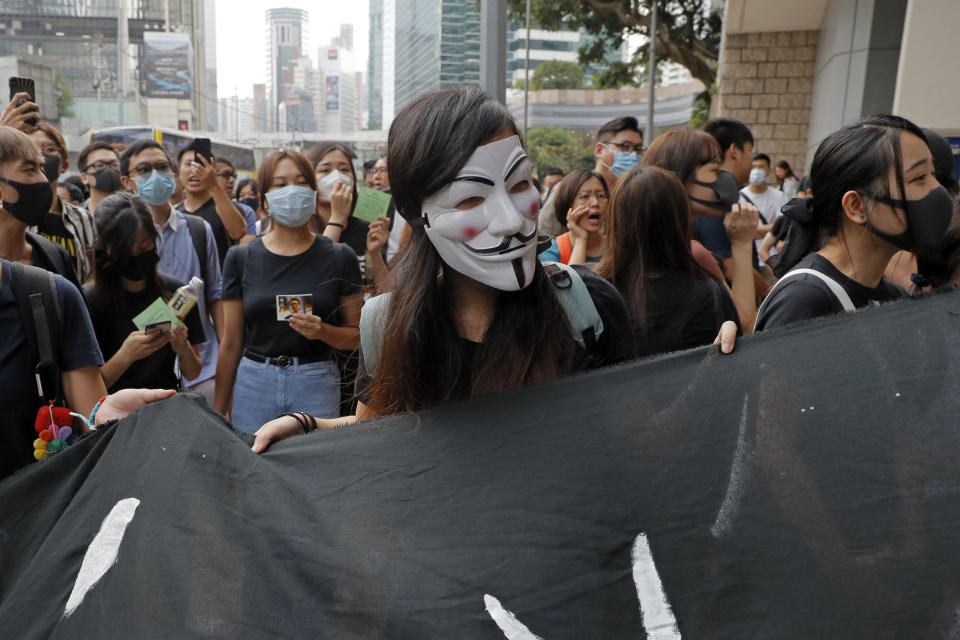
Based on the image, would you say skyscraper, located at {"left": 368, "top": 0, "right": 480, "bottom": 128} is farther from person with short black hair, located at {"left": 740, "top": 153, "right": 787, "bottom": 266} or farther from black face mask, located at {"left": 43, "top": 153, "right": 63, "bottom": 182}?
person with short black hair, located at {"left": 740, "top": 153, "right": 787, "bottom": 266}

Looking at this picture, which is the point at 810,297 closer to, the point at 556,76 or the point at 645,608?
the point at 645,608

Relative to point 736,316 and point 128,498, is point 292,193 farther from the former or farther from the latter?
point 128,498

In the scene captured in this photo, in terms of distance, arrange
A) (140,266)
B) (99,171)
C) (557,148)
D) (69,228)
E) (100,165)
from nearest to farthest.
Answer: (140,266) < (69,228) < (99,171) < (100,165) < (557,148)

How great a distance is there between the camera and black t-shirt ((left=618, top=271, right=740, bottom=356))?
130 inches

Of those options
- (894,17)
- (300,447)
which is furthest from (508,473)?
(894,17)

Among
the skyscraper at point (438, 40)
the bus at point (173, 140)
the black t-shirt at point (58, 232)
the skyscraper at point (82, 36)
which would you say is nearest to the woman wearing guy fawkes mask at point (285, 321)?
the black t-shirt at point (58, 232)

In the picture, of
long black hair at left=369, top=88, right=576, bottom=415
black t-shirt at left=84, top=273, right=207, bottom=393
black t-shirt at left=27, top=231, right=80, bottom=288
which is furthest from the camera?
black t-shirt at left=84, top=273, right=207, bottom=393

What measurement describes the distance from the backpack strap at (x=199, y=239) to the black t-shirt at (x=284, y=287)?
3.45ft

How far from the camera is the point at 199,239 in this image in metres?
5.27

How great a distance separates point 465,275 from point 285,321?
2077mm

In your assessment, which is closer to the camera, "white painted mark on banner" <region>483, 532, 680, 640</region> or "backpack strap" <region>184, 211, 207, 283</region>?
"white painted mark on banner" <region>483, 532, 680, 640</region>

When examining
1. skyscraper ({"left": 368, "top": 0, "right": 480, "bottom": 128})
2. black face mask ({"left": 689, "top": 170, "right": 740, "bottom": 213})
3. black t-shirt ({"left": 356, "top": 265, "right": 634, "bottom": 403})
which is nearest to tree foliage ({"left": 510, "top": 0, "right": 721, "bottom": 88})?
skyscraper ({"left": 368, "top": 0, "right": 480, "bottom": 128})

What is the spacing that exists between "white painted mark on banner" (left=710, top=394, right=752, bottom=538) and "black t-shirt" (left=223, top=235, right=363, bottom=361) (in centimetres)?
248

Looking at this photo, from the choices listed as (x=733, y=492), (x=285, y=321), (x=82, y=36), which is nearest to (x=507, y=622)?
(x=733, y=492)
